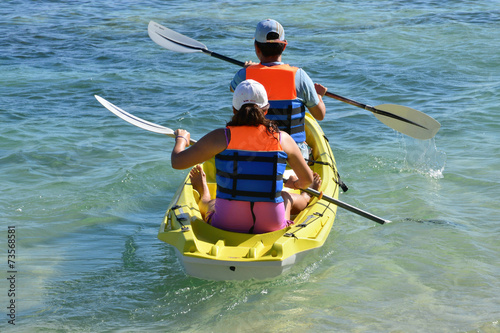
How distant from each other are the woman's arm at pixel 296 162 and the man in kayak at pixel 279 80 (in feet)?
2.46

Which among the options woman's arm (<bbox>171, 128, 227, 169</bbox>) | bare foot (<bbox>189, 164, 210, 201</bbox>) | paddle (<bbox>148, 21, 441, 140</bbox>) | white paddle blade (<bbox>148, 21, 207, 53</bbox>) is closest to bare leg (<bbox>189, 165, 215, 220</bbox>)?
bare foot (<bbox>189, 164, 210, 201</bbox>)

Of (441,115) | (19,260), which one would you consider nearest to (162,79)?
(441,115)

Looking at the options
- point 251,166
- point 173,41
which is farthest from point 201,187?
point 173,41

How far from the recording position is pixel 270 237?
3498 millimetres

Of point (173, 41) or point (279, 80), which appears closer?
point (279, 80)

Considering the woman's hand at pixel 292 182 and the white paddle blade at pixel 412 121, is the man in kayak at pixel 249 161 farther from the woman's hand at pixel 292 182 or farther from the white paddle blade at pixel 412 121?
the white paddle blade at pixel 412 121

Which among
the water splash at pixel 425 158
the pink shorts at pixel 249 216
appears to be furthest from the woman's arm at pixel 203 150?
the water splash at pixel 425 158

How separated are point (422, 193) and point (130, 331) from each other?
3160mm

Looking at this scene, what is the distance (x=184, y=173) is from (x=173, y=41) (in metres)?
1.65

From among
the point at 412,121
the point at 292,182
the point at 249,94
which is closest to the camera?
the point at 249,94

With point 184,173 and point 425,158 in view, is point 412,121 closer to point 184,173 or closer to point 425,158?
point 425,158

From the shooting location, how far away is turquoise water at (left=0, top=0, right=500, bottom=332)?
340 centimetres

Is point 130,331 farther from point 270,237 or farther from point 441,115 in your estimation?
point 441,115

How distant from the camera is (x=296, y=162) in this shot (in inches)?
134
